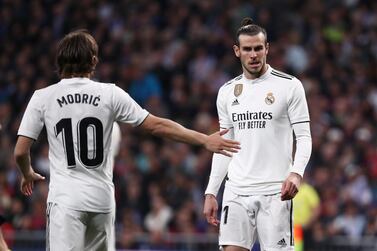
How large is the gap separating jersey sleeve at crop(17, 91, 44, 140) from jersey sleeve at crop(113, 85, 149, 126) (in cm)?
55

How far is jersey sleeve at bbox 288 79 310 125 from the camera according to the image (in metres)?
8.36

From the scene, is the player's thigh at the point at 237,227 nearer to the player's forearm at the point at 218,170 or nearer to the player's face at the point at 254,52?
the player's forearm at the point at 218,170

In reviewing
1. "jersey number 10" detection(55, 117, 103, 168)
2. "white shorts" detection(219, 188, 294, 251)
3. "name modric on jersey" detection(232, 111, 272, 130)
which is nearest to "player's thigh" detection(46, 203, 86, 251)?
"jersey number 10" detection(55, 117, 103, 168)

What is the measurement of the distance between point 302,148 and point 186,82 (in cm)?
1013

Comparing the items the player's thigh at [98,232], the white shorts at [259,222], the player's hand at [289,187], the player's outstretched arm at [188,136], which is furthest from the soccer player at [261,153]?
the player's thigh at [98,232]

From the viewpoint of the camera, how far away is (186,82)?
60.2 ft

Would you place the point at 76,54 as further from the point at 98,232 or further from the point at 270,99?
the point at 270,99

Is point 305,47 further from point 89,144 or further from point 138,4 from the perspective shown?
point 89,144

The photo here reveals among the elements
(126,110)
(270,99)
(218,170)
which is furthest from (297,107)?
(126,110)

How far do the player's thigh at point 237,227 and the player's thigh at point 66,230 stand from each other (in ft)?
4.28

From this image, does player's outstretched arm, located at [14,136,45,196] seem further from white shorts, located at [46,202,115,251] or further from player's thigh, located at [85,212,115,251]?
player's thigh, located at [85,212,115,251]

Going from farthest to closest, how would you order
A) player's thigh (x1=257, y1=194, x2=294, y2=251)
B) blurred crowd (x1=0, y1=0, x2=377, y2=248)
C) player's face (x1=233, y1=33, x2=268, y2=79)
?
blurred crowd (x1=0, y1=0, x2=377, y2=248) → player's face (x1=233, y1=33, x2=268, y2=79) → player's thigh (x1=257, y1=194, x2=294, y2=251)

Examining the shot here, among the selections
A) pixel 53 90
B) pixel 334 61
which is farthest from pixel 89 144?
pixel 334 61

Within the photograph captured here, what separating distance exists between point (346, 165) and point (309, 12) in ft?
14.0
